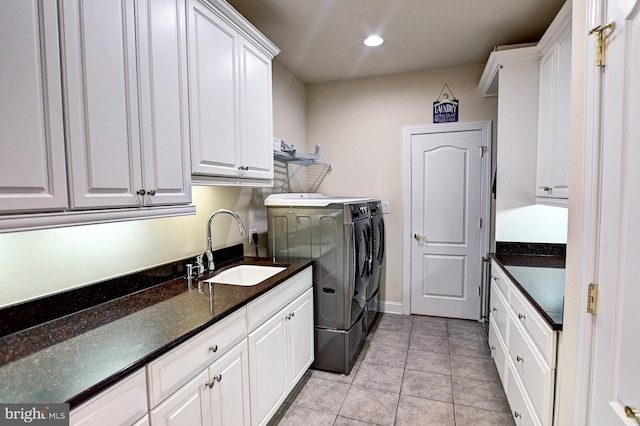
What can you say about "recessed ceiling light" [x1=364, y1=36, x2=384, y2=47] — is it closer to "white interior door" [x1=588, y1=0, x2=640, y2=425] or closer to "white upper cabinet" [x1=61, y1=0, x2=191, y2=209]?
"white upper cabinet" [x1=61, y1=0, x2=191, y2=209]

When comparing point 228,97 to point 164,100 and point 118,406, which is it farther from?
point 118,406

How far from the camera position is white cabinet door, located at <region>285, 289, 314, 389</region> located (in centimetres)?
212

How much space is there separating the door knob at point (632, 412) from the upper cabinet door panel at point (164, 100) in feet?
5.53

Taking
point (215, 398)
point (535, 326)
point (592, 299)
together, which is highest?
point (592, 299)

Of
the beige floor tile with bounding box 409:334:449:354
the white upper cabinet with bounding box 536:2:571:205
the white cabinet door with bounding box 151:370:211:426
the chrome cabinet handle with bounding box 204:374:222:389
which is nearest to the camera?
the white cabinet door with bounding box 151:370:211:426

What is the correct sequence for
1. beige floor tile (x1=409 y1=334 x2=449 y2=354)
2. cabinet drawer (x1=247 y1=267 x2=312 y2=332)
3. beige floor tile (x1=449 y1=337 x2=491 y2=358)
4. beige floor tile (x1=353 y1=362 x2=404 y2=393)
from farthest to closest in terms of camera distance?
beige floor tile (x1=409 y1=334 x2=449 y2=354)
beige floor tile (x1=449 y1=337 x2=491 y2=358)
beige floor tile (x1=353 y1=362 x2=404 y2=393)
cabinet drawer (x1=247 y1=267 x2=312 y2=332)

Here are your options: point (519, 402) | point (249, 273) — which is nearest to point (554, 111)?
point (519, 402)

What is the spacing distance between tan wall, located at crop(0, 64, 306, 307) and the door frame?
1.70 metres

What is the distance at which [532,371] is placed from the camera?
1574 millimetres

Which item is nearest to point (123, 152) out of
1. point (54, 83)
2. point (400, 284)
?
point (54, 83)

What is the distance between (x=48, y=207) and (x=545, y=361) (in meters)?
1.93

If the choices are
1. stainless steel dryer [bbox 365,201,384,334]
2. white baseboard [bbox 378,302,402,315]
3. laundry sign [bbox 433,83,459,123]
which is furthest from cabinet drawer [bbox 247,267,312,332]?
laundry sign [bbox 433,83,459,123]

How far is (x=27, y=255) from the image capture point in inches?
49.4

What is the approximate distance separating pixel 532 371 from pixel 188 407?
5.00 ft
